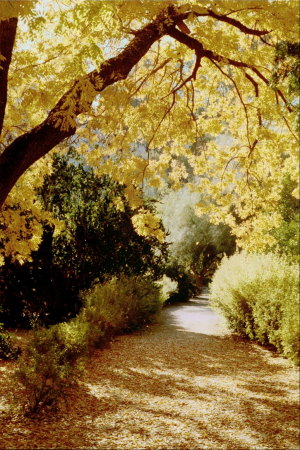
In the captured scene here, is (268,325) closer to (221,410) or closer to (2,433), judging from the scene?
(221,410)

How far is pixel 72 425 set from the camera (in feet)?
16.1

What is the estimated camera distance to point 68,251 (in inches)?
467

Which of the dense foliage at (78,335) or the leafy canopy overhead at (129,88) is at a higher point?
the leafy canopy overhead at (129,88)

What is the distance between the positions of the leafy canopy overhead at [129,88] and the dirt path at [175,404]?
2810 millimetres

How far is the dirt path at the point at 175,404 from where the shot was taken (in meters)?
4.64

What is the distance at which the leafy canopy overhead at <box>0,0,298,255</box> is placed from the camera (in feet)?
14.0

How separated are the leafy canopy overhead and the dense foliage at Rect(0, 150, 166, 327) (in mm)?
3621

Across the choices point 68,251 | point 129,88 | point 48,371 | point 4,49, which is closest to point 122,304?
point 68,251

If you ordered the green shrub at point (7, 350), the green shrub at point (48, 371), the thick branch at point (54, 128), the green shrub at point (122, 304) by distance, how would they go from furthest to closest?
the green shrub at point (122, 304), the green shrub at point (7, 350), the green shrub at point (48, 371), the thick branch at point (54, 128)

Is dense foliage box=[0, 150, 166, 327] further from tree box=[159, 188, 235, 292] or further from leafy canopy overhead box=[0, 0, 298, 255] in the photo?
tree box=[159, 188, 235, 292]

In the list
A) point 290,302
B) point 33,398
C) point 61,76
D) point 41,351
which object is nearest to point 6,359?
point 41,351

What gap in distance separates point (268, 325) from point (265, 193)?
12.4 ft

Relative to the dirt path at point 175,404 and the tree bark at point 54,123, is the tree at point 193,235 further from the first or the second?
the tree bark at point 54,123

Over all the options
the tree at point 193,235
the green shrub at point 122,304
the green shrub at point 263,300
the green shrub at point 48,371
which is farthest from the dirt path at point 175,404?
the tree at point 193,235
